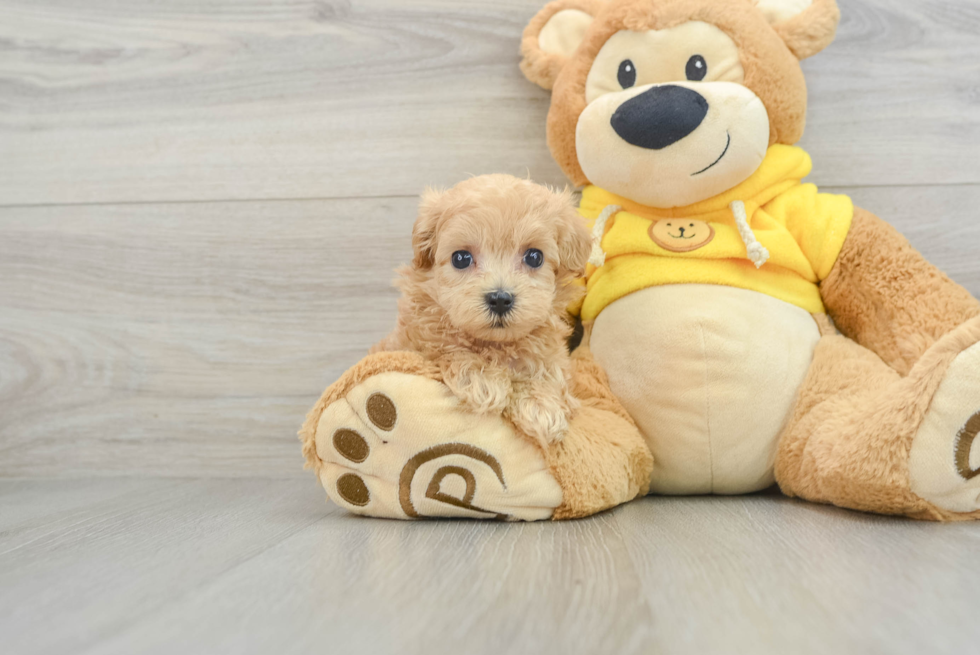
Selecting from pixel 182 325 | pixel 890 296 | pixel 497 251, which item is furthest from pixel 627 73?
pixel 182 325

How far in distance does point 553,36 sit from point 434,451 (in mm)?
588

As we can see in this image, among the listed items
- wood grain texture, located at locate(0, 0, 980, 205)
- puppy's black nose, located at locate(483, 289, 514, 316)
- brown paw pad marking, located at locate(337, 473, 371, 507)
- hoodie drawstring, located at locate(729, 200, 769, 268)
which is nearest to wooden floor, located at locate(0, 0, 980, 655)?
wood grain texture, located at locate(0, 0, 980, 205)

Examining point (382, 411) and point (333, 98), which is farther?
point (333, 98)

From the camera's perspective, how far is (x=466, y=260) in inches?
26.8

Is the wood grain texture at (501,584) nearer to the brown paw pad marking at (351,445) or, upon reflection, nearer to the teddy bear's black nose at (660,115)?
the brown paw pad marking at (351,445)

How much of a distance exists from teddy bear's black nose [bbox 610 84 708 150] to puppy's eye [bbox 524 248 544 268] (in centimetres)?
19

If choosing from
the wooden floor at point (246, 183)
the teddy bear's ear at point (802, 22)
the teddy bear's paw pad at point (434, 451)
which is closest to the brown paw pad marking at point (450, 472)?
the teddy bear's paw pad at point (434, 451)

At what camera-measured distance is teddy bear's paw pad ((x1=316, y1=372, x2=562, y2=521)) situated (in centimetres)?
66

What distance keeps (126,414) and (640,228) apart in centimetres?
84

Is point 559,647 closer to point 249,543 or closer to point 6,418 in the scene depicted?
point 249,543

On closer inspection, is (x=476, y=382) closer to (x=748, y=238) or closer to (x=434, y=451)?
(x=434, y=451)

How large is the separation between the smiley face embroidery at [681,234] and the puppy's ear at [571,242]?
0.14 metres

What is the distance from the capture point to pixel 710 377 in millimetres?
760

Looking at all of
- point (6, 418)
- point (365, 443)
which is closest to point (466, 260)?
point (365, 443)
